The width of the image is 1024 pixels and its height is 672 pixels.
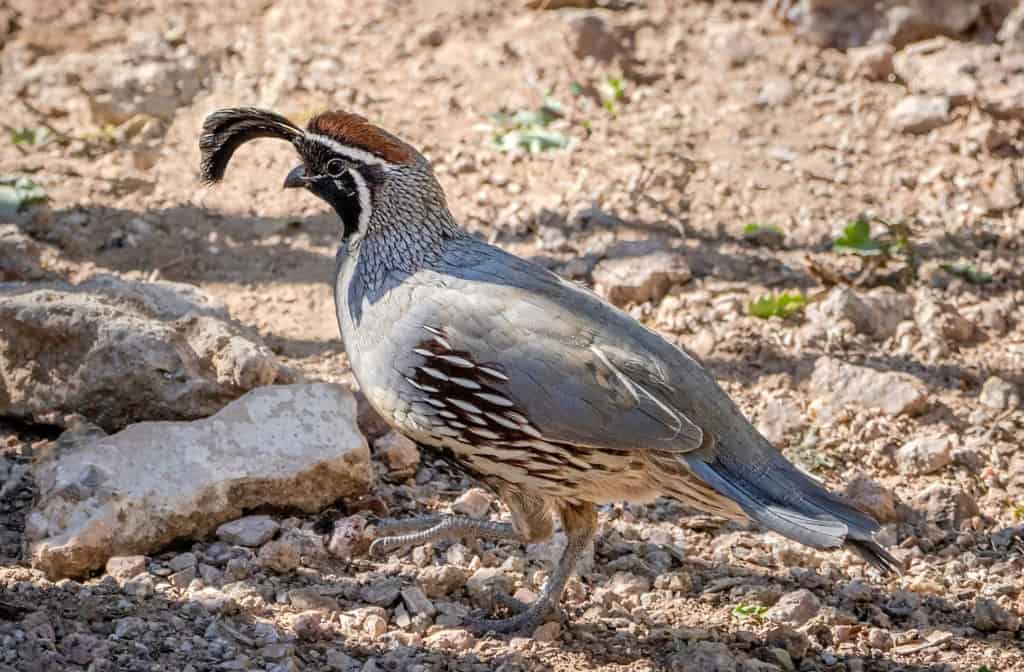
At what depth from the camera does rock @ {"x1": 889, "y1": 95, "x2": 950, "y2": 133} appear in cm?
722

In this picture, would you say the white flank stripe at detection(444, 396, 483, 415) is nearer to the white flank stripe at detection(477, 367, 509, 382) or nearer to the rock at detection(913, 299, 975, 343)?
the white flank stripe at detection(477, 367, 509, 382)

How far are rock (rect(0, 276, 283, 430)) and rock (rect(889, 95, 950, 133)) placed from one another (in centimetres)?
392

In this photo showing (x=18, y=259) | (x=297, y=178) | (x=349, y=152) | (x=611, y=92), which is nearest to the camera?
(x=349, y=152)

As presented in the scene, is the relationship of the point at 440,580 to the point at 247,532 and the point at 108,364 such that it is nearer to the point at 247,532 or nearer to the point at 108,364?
the point at 247,532

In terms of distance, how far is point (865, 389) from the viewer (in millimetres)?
5523

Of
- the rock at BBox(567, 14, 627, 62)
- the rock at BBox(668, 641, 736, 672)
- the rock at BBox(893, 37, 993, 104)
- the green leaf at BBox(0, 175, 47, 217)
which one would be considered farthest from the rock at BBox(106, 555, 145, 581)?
the rock at BBox(893, 37, 993, 104)

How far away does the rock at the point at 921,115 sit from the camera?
→ 7.22 meters

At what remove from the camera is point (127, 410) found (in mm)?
4773

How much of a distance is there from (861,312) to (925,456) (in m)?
0.89

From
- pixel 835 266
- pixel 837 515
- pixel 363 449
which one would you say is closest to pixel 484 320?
pixel 363 449

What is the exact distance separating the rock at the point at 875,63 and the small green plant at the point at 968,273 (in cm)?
174

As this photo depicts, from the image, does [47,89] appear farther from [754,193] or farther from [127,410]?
[754,193]

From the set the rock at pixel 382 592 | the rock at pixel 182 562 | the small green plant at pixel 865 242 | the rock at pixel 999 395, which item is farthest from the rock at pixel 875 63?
the rock at pixel 182 562

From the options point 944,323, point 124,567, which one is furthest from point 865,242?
point 124,567
